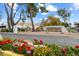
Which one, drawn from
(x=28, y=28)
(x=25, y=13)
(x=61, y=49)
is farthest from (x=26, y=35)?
(x=61, y=49)

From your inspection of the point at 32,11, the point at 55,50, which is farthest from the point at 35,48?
the point at 32,11

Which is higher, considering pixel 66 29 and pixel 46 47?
pixel 66 29

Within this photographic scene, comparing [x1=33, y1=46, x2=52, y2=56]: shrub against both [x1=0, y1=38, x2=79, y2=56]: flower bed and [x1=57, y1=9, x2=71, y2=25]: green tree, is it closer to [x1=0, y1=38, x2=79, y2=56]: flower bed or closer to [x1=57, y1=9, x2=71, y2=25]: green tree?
[x1=0, y1=38, x2=79, y2=56]: flower bed

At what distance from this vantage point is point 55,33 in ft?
8.92

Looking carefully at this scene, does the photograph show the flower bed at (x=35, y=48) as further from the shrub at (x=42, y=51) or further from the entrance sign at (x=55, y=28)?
the entrance sign at (x=55, y=28)

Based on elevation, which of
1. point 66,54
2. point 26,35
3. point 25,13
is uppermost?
point 25,13

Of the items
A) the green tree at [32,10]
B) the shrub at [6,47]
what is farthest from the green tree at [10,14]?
the shrub at [6,47]

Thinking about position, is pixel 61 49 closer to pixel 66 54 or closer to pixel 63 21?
pixel 66 54

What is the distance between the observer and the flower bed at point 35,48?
262cm

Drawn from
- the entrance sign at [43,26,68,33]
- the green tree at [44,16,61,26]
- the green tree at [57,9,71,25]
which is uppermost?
the green tree at [57,9,71,25]

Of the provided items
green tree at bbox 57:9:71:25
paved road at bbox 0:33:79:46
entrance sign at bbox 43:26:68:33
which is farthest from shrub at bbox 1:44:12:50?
green tree at bbox 57:9:71:25

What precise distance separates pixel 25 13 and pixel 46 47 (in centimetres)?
46

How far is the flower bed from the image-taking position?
2.62m

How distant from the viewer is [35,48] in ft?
8.68
